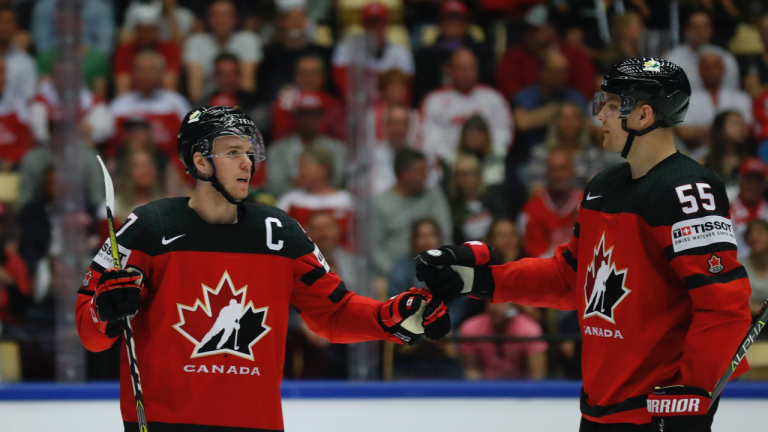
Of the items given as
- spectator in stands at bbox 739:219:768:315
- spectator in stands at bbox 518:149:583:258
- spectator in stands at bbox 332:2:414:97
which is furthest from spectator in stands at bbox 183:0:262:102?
spectator in stands at bbox 739:219:768:315

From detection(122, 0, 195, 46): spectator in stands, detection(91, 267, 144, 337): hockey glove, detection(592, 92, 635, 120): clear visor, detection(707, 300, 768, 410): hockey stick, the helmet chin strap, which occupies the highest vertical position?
detection(122, 0, 195, 46): spectator in stands

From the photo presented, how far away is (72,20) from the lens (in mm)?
4746

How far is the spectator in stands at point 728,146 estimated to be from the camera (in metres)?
5.01

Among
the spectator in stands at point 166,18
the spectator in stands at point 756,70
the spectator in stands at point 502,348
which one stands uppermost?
the spectator in stands at point 166,18

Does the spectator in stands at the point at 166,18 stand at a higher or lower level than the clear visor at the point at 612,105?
higher

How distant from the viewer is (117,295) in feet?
8.47

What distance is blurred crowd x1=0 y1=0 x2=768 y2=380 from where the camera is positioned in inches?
182

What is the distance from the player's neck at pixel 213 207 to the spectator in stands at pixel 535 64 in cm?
307

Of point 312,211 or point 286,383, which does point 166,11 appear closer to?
point 312,211

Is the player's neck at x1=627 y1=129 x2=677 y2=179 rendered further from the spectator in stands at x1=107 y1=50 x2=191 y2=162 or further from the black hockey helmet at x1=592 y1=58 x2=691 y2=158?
the spectator in stands at x1=107 y1=50 x2=191 y2=162

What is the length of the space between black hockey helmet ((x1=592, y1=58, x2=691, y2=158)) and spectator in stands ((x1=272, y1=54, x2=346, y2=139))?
2.16 meters

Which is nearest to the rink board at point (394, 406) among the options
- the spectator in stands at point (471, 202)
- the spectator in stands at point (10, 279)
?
the spectator in stands at point (10, 279)

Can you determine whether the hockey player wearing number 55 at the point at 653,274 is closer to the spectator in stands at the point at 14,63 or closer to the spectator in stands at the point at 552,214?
the spectator in stands at the point at 552,214

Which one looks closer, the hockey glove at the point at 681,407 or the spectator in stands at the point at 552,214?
the hockey glove at the point at 681,407
